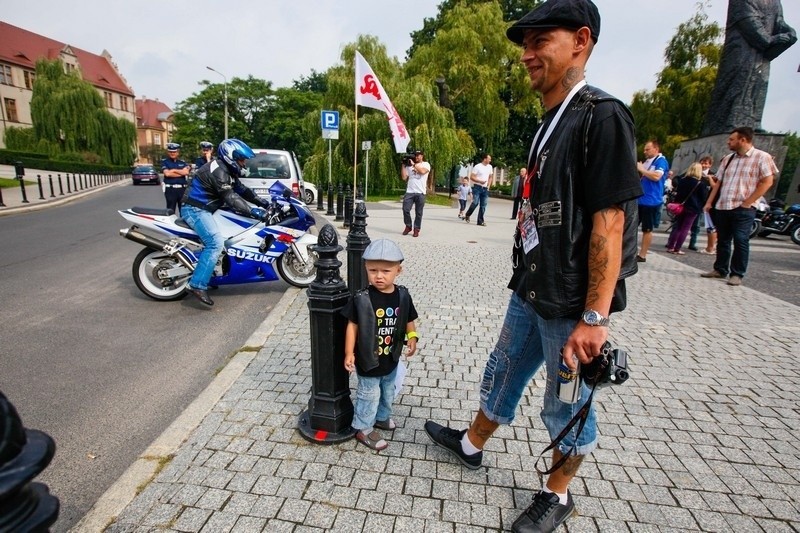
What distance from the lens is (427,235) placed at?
11180mm

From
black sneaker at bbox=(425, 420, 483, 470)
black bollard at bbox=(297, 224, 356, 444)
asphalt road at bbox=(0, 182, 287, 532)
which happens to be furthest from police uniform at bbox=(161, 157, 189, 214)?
black sneaker at bbox=(425, 420, 483, 470)

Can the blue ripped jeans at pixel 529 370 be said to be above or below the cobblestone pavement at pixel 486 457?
above

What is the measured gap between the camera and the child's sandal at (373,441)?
2631 mm

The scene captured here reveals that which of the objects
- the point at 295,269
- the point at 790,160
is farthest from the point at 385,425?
the point at 790,160

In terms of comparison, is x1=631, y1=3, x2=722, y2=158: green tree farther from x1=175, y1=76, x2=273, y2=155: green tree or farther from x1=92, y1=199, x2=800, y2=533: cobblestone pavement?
x1=175, y1=76, x2=273, y2=155: green tree

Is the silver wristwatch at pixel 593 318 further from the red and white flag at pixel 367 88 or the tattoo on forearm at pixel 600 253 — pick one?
the red and white flag at pixel 367 88

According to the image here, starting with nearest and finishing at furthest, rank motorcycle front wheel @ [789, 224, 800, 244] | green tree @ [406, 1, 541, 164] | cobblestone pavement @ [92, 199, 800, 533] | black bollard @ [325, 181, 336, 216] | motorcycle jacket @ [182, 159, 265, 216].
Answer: cobblestone pavement @ [92, 199, 800, 533], motorcycle jacket @ [182, 159, 265, 216], motorcycle front wheel @ [789, 224, 800, 244], black bollard @ [325, 181, 336, 216], green tree @ [406, 1, 541, 164]

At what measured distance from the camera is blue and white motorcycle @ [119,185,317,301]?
17.3 ft

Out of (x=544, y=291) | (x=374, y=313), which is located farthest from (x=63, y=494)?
(x=544, y=291)

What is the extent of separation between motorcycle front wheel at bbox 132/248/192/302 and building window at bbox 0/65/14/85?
6787 cm

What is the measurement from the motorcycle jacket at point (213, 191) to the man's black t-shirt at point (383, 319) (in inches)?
127

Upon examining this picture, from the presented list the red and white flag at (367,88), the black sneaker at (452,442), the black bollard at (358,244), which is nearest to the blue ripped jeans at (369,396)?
the black sneaker at (452,442)

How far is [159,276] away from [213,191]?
1.32 metres

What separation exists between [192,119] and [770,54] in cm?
5943
